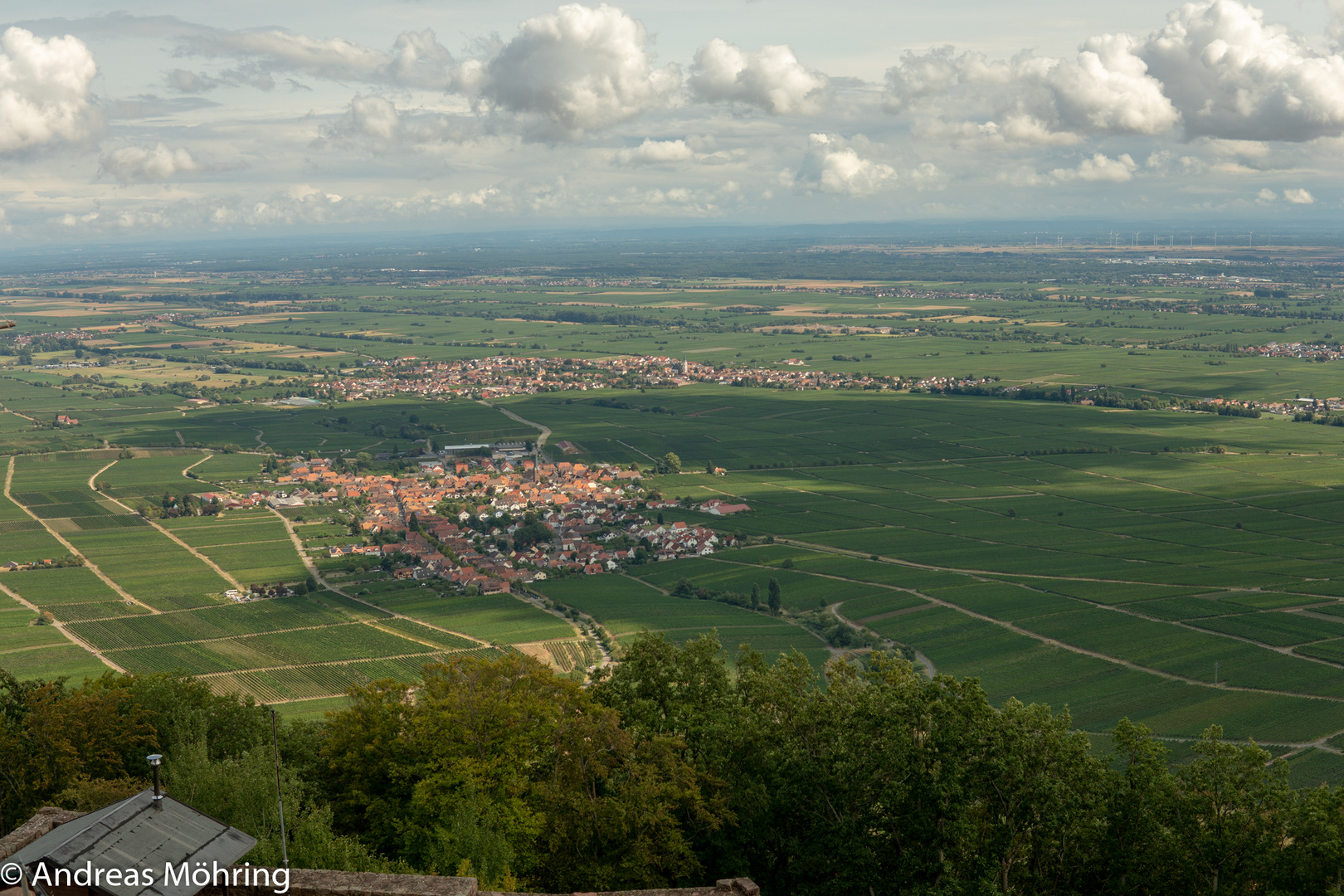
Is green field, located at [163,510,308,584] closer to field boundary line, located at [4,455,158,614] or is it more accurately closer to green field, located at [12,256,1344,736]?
green field, located at [12,256,1344,736]

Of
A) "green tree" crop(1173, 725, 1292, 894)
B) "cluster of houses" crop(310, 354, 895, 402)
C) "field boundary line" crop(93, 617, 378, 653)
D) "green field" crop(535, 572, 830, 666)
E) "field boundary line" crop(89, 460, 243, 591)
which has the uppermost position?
"green tree" crop(1173, 725, 1292, 894)

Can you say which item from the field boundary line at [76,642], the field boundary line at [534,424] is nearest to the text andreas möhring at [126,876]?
the field boundary line at [76,642]

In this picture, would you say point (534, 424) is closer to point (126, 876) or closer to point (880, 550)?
point (880, 550)

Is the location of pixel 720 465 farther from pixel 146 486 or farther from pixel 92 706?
pixel 92 706

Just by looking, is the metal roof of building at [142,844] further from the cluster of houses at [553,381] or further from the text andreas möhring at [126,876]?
the cluster of houses at [553,381]

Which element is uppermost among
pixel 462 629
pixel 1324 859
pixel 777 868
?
pixel 1324 859

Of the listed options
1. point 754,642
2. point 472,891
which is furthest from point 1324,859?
point 754,642

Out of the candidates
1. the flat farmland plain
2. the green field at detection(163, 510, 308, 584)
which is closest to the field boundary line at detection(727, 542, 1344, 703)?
the flat farmland plain
